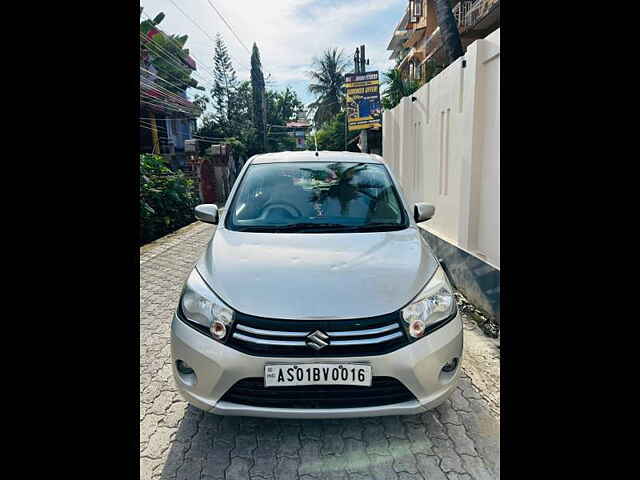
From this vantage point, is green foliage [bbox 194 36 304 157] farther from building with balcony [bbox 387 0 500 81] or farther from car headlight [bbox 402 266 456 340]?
car headlight [bbox 402 266 456 340]

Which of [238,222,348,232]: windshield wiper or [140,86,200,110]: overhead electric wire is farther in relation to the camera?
[140,86,200,110]: overhead electric wire

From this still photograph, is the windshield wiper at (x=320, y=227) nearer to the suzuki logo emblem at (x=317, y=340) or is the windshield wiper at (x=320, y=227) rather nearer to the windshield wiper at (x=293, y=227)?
the windshield wiper at (x=293, y=227)

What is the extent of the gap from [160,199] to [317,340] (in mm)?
7559

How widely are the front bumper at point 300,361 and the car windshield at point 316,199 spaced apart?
105 centimetres

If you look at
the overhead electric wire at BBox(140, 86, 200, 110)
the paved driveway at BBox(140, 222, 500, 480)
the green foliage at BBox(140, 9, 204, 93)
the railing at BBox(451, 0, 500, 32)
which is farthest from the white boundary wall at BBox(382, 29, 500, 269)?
the green foliage at BBox(140, 9, 204, 93)

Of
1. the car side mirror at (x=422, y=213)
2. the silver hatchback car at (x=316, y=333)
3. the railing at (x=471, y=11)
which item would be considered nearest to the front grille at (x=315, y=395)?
the silver hatchback car at (x=316, y=333)

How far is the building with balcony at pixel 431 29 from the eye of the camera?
62.3 feet

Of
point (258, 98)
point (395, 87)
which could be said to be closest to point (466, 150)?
point (395, 87)

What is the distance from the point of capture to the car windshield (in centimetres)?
300

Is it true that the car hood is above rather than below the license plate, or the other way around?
above

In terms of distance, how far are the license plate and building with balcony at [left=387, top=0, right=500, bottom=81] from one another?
50.6 feet

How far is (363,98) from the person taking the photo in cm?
1778

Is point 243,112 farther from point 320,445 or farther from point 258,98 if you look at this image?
point 320,445
